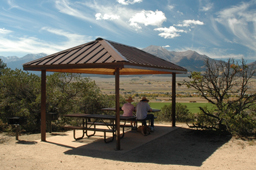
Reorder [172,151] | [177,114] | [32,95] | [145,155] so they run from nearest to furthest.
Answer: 1. [145,155]
2. [172,151]
3. [32,95]
4. [177,114]

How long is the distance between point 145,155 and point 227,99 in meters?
4.50

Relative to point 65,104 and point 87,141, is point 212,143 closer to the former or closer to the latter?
point 87,141

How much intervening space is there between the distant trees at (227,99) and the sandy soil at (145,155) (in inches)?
23.8

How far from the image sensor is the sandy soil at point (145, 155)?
4977 mm

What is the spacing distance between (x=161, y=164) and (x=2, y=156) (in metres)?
3.67


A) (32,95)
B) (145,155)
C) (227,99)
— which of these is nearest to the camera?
(145,155)

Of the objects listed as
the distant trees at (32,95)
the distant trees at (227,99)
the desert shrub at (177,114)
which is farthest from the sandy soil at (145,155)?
the desert shrub at (177,114)

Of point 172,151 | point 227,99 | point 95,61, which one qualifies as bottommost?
point 172,151

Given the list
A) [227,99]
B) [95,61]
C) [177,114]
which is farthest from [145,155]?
[177,114]

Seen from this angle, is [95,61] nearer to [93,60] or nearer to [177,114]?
[93,60]

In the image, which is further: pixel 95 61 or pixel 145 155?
pixel 95 61

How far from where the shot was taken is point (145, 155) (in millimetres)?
5727

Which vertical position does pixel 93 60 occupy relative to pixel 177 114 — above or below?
above

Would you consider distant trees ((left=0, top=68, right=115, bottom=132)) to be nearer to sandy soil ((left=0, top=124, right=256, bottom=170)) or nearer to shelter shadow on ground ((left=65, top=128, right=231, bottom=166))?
sandy soil ((left=0, top=124, right=256, bottom=170))
